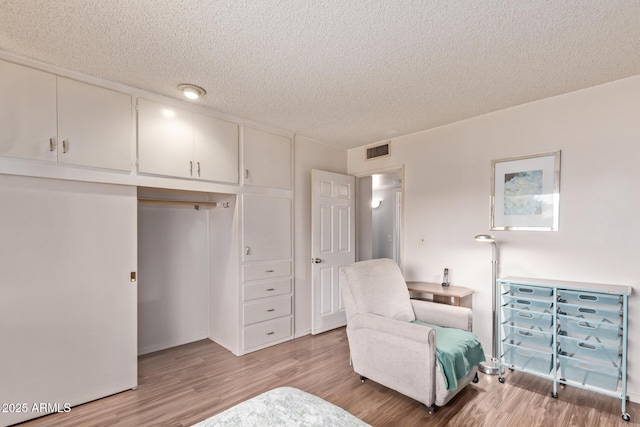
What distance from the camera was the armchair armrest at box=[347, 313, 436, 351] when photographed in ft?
6.94

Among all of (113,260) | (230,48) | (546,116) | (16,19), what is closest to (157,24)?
(230,48)

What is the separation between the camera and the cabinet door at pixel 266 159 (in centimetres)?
329

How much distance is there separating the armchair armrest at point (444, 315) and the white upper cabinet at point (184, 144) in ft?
7.53

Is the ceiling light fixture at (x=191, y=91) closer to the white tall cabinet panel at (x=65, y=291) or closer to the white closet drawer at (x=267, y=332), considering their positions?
the white tall cabinet panel at (x=65, y=291)

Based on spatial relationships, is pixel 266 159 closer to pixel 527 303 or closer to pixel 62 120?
pixel 62 120

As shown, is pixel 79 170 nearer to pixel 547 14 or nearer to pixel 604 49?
pixel 547 14

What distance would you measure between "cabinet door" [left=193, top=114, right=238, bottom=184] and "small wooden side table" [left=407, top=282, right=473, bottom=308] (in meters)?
2.27

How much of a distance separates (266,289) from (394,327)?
5.26ft

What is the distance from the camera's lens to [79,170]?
227 cm

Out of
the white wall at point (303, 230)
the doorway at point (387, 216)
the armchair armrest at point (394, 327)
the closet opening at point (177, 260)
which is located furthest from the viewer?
the doorway at point (387, 216)

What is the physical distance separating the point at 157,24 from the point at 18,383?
252 centimetres

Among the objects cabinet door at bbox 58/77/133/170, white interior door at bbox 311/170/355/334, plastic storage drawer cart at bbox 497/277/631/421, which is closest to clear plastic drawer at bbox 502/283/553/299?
plastic storage drawer cart at bbox 497/277/631/421

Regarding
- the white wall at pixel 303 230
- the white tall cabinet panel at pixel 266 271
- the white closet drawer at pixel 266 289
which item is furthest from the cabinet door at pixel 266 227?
the white closet drawer at pixel 266 289

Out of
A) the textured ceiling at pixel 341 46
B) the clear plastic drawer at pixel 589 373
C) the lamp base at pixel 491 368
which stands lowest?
the lamp base at pixel 491 368
